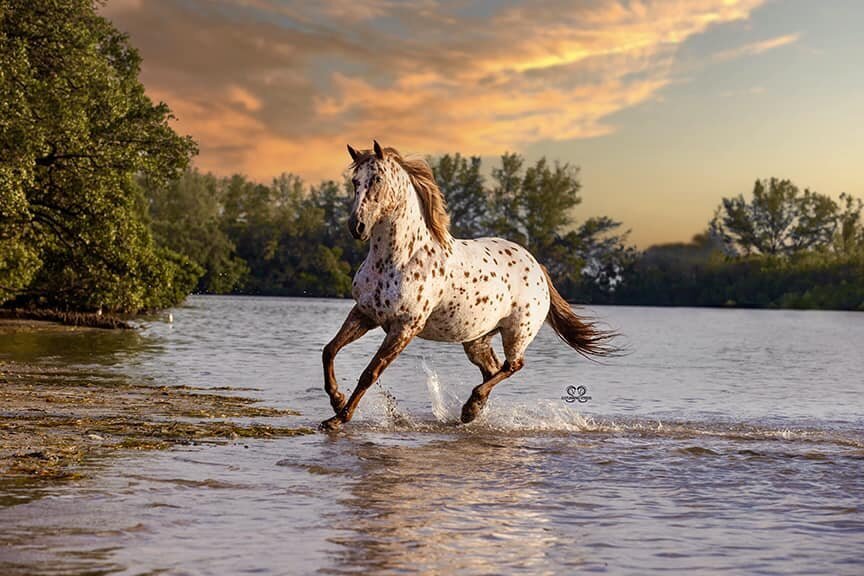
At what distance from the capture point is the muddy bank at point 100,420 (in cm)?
739

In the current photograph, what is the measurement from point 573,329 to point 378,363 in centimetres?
379

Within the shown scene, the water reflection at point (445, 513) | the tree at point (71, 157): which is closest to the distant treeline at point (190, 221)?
the tree at point (71, 157)

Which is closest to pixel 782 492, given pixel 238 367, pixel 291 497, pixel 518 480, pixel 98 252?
pixel 518 480

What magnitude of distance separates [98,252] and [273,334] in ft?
26.7

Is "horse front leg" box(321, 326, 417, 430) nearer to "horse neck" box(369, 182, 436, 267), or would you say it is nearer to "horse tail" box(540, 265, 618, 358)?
"horse neck" box(369, 182, 436, 267)

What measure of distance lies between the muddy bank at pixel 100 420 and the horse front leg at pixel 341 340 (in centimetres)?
51

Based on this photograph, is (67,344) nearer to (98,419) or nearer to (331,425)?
(98,419)

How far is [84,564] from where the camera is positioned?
15.1 ft

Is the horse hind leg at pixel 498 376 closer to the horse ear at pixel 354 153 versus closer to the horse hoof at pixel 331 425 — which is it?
the horse hoof at pixel 331 425

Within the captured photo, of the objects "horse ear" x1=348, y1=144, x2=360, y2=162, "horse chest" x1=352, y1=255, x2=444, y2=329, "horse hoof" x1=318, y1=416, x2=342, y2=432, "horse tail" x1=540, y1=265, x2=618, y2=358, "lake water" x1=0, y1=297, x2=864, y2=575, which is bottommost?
"lake water" x1=0, y1=297, x2=864, y2=575

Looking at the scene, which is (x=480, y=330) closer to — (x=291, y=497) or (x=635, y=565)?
(x=291, y=497)

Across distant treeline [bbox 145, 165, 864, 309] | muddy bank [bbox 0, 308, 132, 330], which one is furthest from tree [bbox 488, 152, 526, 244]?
muddy bank [bbox 0, 308, 132, 330]

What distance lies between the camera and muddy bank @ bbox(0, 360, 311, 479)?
739 centimetres

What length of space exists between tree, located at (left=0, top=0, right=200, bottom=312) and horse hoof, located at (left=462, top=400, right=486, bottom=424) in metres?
14.5
